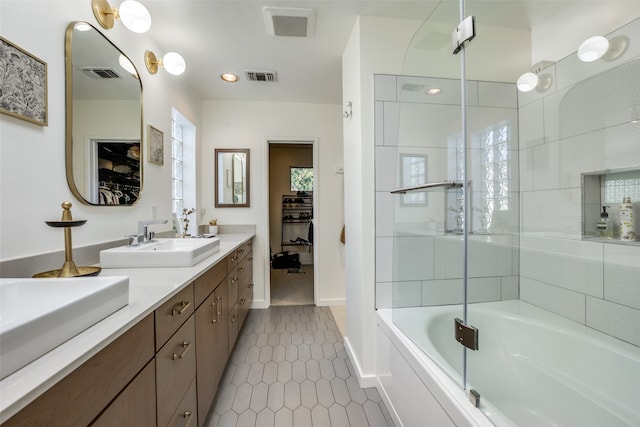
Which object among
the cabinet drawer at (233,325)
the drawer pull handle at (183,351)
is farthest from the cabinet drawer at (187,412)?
the cabinet drawer at (233,325)

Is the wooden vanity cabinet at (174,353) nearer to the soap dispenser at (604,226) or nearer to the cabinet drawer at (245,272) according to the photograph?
the cabinet drawer at (245,272)

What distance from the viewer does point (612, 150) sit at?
Answer: 4.28 feet

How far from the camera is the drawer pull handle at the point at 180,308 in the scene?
97cm

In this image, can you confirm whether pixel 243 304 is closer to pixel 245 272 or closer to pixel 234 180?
pixel 245 272

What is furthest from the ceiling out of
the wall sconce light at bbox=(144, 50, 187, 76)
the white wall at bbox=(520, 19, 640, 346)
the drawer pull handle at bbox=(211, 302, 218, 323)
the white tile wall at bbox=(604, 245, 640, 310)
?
the drawer pull handle at bbox=(211, 302, 218, 323)

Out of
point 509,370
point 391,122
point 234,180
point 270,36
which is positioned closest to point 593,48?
point 391,122

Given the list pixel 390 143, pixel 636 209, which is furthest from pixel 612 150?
pixel 390 143

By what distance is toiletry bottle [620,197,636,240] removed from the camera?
124 cm

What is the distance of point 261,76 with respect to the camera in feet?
7.88

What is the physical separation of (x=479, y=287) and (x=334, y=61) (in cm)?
208

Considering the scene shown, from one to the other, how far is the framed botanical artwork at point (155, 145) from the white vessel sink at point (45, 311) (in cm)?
130

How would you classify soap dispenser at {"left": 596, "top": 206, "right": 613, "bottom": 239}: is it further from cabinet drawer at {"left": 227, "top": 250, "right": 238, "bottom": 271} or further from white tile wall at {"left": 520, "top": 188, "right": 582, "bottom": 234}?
cabinet drawer at {"left": 227, "top": 250, "right": 238, "bottom": 271}

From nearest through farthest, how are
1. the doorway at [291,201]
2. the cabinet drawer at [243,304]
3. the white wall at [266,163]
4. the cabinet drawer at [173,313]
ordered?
the cabinet drawer at [173,313] < the cabinet drawer at [243,304] < the white wall at [266,163] < the doorway at [291,201]

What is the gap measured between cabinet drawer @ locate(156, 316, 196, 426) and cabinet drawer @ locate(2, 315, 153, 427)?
126mm
